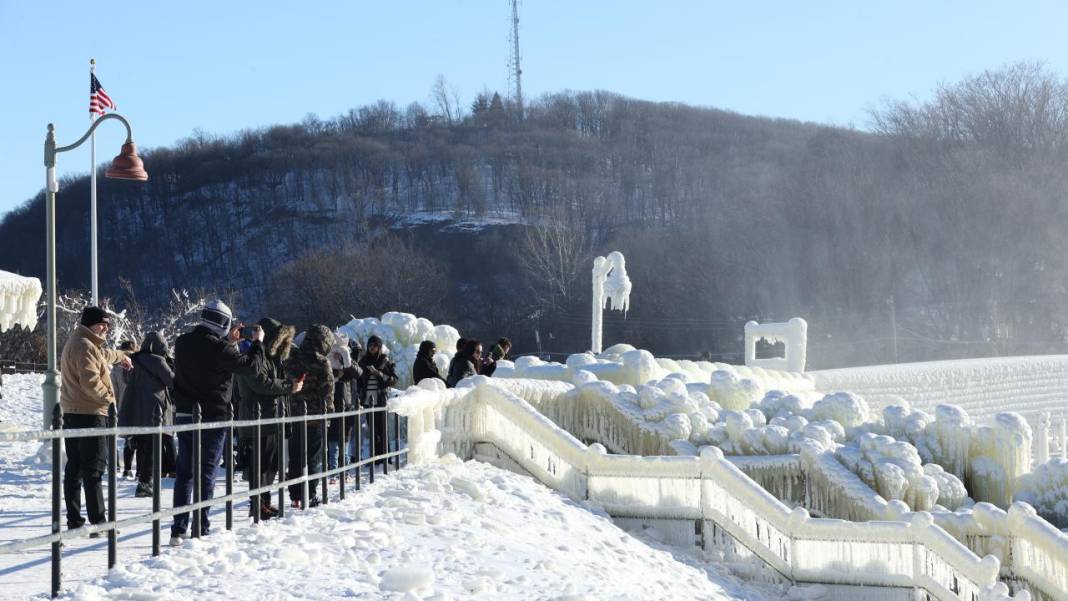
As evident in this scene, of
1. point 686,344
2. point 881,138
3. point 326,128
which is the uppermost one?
point 326,128

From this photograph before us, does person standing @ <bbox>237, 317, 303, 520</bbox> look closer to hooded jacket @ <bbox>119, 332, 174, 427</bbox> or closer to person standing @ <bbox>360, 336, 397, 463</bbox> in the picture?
hooded jacket @ <bbox>119, 332, 174, 427</bbox>

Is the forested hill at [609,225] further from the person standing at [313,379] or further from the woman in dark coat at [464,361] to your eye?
the person standing at [313,379]

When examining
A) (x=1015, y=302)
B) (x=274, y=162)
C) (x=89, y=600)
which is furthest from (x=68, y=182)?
(x=89, y=600)

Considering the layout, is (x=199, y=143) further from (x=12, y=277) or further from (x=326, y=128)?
(x=12, y=277)

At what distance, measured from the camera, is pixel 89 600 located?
5.79 metres

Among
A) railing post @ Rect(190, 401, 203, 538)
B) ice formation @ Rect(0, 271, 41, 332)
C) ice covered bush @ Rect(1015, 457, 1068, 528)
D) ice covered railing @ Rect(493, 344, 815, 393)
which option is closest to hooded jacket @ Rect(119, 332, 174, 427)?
railing post @ Rect(190, 401, 203, 538)

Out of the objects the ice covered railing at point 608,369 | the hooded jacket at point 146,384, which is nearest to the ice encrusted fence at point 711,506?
the hooded jacket at point 146,384

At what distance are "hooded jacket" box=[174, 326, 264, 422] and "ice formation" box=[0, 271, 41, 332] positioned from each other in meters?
10.2

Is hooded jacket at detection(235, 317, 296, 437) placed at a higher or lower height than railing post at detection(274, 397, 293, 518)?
higher

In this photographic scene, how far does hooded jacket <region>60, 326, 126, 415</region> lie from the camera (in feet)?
27.5

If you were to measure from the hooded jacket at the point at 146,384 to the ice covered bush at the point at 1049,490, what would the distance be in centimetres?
1089

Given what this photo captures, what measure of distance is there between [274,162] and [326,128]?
14.8 metres

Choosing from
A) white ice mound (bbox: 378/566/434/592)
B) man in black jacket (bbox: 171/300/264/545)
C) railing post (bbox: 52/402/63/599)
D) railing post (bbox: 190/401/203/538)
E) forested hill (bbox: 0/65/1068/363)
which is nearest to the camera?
railing post (bbox: 52/402/63/599)

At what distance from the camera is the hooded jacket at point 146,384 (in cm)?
1002
